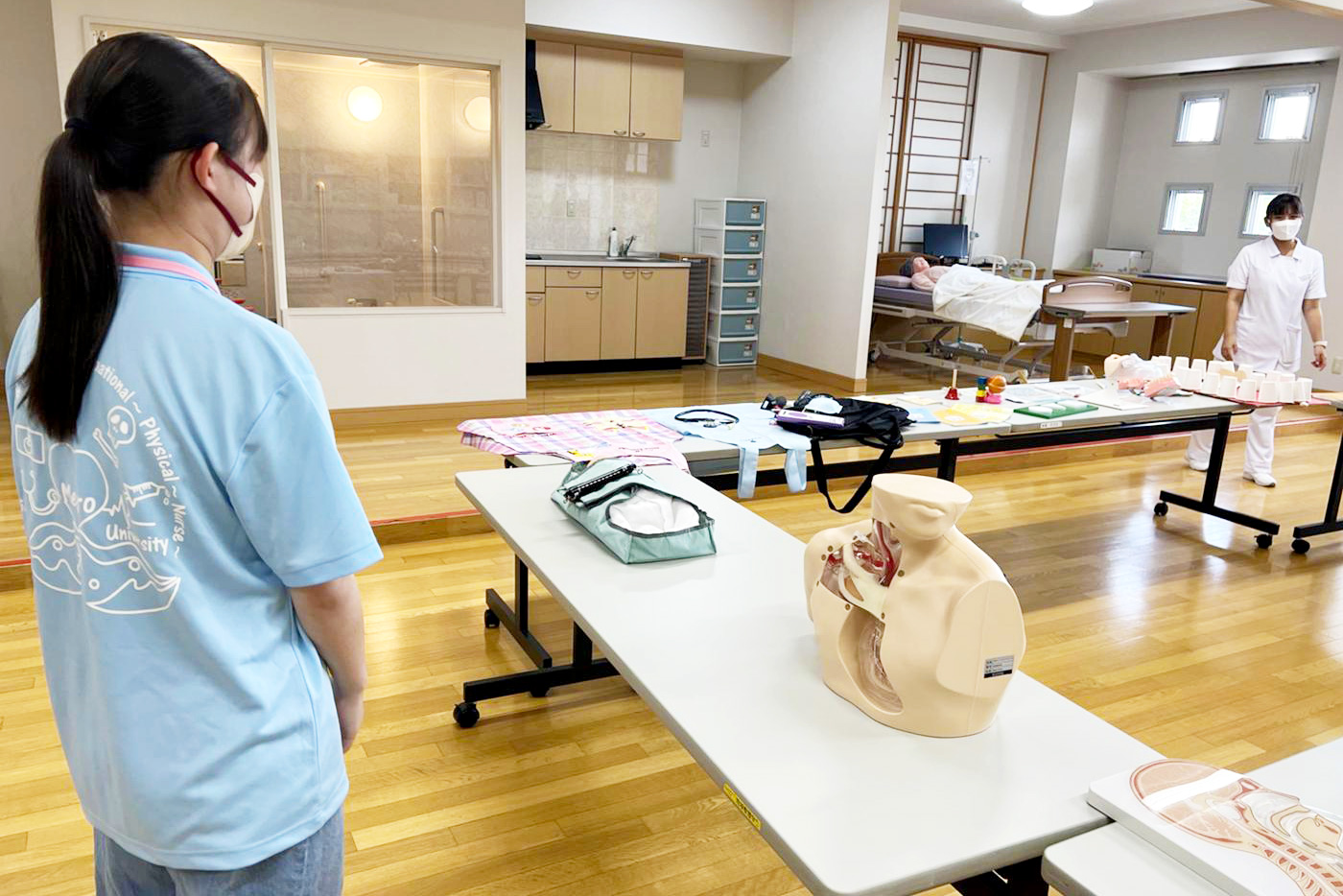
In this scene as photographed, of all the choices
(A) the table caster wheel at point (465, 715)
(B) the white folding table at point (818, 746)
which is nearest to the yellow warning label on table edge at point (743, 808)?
(B) the white folding table at point (818, 746)

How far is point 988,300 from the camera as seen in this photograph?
6.68m

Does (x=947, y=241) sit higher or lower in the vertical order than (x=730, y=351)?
higher

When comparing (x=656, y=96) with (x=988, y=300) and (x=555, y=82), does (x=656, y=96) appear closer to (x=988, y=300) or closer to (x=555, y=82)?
(x=555, y=82)

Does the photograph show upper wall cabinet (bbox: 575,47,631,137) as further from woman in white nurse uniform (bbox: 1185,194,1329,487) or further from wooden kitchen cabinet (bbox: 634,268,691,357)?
woman in white nurse uniform (bbox: 1185,194,1329,487)

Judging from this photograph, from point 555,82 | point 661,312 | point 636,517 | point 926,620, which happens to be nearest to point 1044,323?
point 661,312

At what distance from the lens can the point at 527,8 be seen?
6.15 meters

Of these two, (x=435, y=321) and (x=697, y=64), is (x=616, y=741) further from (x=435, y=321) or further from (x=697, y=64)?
(x=697, y=64)

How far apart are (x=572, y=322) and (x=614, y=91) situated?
1.72 meters

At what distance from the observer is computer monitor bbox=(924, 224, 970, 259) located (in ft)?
27.6

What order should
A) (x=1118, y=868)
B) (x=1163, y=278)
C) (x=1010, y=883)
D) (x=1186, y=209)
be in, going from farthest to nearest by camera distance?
(x=1186, y=209) < (x=1163, y=278) < (x=1010, y=883) < (x=1118, y=868)

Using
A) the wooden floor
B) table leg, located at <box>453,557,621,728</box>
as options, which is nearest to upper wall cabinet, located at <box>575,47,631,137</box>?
the wooden floor

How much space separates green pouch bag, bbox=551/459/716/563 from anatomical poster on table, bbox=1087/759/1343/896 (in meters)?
0.90

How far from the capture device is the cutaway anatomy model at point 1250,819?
971 millimetres

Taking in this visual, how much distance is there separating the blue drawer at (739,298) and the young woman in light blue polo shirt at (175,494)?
22.0 feet
